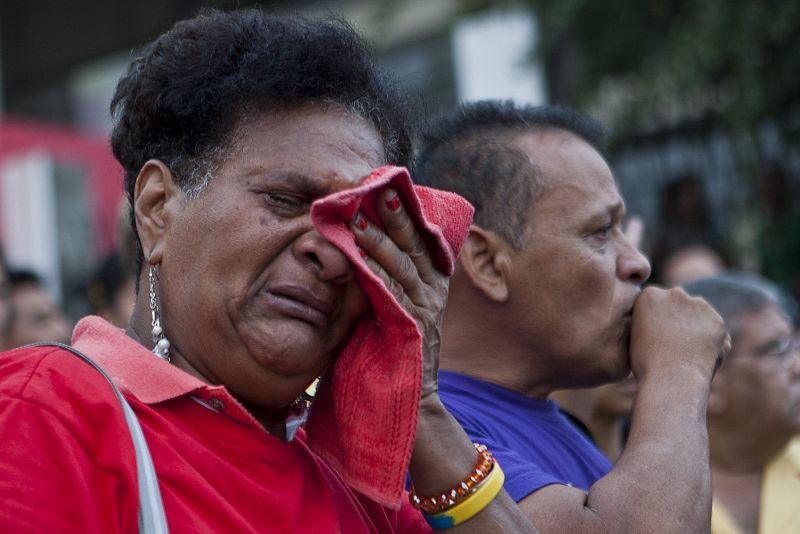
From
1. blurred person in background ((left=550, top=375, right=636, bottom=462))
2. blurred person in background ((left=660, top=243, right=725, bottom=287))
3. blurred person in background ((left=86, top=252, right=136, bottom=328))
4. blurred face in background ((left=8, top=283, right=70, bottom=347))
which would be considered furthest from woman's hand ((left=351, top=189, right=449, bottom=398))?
blurred person in background ((left=660, top=243, right=725, bottom=287))

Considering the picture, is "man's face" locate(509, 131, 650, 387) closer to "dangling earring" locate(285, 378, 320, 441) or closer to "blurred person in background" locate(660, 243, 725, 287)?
"dangling earring" locate(285, 378, 320, 441)

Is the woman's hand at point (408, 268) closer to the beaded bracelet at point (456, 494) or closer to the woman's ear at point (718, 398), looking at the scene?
the beaded bracelet at point (456, 494)

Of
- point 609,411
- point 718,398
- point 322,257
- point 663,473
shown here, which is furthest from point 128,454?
point 718,398

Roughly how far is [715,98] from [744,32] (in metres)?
0.51

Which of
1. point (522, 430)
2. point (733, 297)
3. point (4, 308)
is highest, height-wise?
point (522, 430)

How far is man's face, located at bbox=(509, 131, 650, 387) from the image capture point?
8.09 ft

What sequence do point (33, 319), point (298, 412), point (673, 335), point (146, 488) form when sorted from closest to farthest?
1. point (146, 488)
2. point (298, 412)
3. point (673, 335)
4. point (33, 319)

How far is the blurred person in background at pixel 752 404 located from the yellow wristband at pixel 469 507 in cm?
189

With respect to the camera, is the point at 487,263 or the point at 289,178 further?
the point at 487,263

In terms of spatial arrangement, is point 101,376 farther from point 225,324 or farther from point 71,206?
point 71,206

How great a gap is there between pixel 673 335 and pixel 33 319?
344 cm

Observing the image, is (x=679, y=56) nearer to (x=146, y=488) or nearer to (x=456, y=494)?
(x=456, y=494)

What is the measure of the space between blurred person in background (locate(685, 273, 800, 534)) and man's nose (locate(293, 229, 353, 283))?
2144 millimetres

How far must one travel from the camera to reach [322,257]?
174 cm
